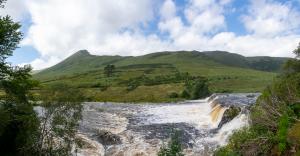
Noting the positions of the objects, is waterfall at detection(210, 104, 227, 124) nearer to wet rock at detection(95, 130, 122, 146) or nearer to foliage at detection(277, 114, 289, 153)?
wet rock at detection(95, 130, 122, 146)

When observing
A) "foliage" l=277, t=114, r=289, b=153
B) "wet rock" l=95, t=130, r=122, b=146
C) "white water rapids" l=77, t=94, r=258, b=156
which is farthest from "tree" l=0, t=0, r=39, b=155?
"foliage" l=277, t=114, r=289, b=153

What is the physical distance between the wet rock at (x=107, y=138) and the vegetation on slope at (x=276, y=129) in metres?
14.3

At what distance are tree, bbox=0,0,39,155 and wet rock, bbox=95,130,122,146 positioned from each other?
1204cm

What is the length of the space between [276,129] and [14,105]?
18042 millimetres

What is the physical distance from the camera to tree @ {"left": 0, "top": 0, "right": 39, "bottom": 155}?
26.0 metres

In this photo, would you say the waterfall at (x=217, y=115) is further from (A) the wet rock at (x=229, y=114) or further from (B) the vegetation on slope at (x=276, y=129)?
(B) the vegetation on slope at (x=276, y=129)

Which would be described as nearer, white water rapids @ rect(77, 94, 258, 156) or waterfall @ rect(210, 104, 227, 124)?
white water rapids @ rect(77, 94, 258, 156)

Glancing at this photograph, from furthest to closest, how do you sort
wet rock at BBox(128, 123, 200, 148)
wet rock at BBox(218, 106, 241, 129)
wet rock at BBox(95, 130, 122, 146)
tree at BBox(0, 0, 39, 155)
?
wet rock at BBox(218, 106, 241, 129) < wet rock at BBox(128, 123, 200, 148) < wet rock at BBox(95, 130, 122, 146) < tree at BBox(0, 0, 39, 155)

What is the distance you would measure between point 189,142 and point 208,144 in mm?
1889

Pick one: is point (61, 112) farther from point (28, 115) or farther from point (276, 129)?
point (276, 129)

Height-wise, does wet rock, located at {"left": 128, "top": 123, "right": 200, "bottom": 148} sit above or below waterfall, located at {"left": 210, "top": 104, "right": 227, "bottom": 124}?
below

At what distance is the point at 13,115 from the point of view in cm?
2675

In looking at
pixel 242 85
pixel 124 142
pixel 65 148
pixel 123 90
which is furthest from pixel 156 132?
pixel 242 85

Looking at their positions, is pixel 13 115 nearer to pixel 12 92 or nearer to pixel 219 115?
pixel 12 92
